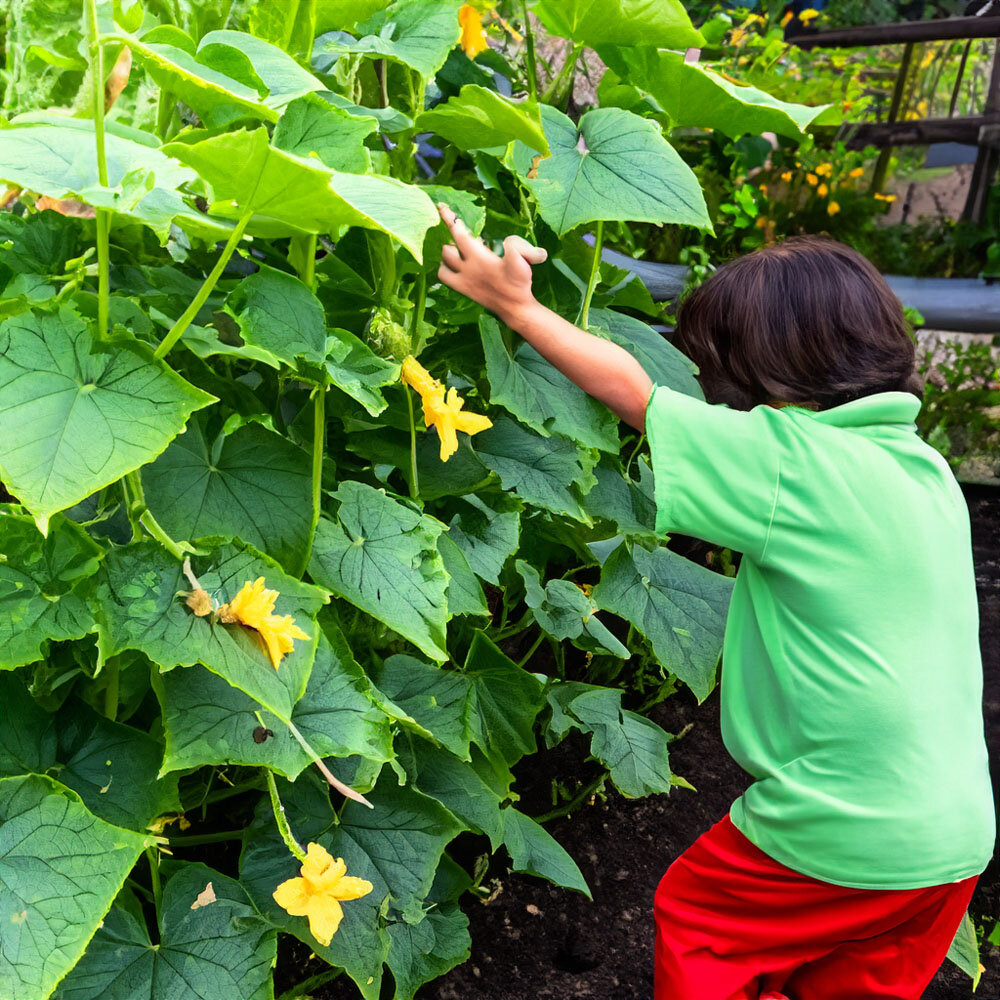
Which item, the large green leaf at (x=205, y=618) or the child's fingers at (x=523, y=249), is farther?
the child's fingers at (x=523, y=249)

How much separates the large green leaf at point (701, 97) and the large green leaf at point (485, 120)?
0.74 feet

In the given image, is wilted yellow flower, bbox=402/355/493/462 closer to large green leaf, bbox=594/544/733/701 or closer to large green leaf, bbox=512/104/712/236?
large green leaf, bbox=512/104/712/236

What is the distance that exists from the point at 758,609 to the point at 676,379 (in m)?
0.28

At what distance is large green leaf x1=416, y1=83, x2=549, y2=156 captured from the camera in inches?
34.9

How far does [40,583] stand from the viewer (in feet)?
2.58

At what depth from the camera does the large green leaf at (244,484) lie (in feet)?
2.91

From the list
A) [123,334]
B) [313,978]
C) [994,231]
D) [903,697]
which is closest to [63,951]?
[123,334]

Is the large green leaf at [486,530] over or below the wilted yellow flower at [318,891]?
over

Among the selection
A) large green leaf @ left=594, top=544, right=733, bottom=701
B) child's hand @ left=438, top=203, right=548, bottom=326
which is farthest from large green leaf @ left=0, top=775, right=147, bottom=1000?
large green leaf @ left=594, top=544, right=733, bottom=701

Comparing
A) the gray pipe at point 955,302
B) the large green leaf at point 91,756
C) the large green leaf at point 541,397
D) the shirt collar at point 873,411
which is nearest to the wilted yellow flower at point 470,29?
the large green leaf at point 541,397

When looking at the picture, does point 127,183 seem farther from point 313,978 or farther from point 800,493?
point 313,978

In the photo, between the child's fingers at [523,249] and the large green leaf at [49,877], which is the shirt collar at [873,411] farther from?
the large green leaf at [49,877]

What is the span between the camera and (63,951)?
75 centimetres

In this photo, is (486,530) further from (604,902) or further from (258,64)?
(604,902)
